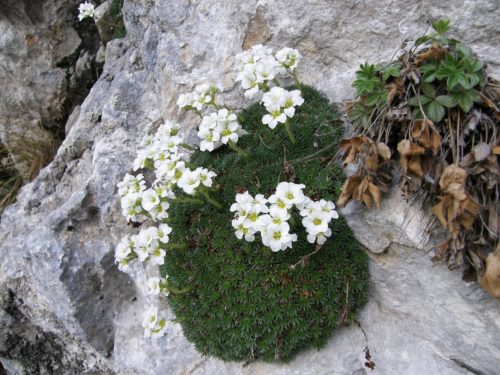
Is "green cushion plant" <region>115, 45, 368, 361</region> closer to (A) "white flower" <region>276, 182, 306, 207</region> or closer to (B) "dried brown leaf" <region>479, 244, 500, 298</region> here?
(A) "white flower" <region>276, 182, 306, 207</region>

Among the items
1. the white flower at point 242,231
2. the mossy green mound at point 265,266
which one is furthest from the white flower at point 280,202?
the mossy green mound at point 265,266

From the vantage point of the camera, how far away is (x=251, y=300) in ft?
11.2

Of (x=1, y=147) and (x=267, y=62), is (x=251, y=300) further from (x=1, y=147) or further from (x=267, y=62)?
(x=1, y=147)

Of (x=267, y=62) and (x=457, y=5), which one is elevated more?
(x=267, y=62)

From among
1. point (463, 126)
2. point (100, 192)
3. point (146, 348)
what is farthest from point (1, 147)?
point (463, 126)

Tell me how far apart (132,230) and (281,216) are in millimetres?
2142

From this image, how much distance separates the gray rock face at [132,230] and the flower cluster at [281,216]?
38 cm

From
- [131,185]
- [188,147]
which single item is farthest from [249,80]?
[131,185]

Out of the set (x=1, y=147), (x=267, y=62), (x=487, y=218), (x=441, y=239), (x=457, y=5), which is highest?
(x=267, y=62)

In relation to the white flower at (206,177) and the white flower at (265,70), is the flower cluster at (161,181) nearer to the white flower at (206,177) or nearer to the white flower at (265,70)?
the white flower at (206,177)

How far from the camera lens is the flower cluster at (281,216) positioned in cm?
299

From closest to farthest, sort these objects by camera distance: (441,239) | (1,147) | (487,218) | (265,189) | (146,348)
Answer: (487,218) < (441,239) < (265,189) < (146,348) < (1,147)

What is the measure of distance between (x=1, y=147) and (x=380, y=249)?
6.94 m

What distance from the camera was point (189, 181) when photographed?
3.37 m
